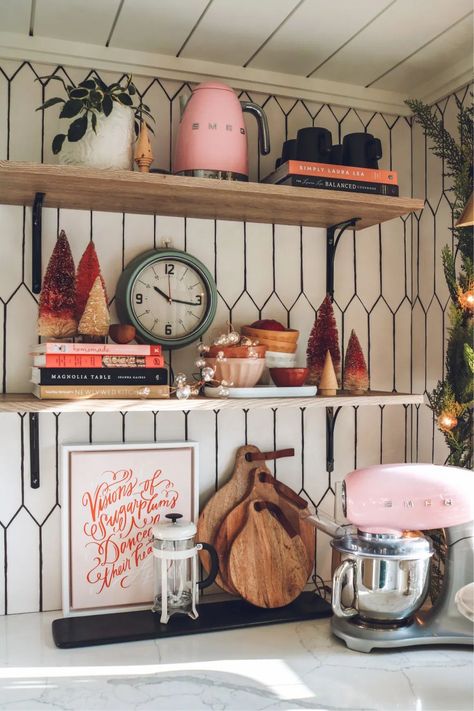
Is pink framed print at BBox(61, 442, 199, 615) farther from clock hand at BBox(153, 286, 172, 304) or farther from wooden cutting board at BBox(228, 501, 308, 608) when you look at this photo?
clock hand at BBox(153, 286, 172, 304)

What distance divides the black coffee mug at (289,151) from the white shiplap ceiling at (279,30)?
216 millimetres

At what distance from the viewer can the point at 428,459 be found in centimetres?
176

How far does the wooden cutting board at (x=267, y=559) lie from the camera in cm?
153

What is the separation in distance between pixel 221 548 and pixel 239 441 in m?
0.26

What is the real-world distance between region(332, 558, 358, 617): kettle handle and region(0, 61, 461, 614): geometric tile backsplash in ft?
1.20

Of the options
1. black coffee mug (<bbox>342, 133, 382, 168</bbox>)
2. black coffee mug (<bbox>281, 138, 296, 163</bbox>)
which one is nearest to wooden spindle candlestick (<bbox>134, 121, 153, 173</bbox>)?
black coffee mug (<bbox>281, 138, 296, 163</bbox>)

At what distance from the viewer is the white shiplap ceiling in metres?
1.36

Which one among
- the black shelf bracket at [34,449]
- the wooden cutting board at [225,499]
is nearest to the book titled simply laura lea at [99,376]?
the black shelf bracket at [34,449]

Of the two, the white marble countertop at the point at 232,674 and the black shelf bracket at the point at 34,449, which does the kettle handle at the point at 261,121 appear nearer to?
the black shelf bracket at the point at 34,449

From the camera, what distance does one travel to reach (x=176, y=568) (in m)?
1.52

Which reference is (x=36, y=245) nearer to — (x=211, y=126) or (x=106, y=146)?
(x=106, y=146)

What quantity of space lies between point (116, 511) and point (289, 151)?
0.91 metres

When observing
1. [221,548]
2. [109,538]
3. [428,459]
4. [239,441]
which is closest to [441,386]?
[428,459]

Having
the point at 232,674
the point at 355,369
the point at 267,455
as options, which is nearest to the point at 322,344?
the point at 355,369
